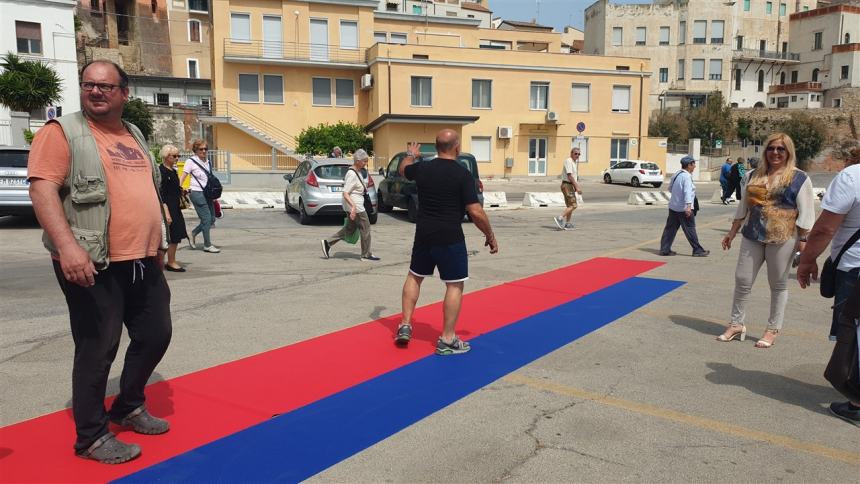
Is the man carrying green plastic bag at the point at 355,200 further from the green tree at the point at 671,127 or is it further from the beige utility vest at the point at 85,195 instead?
the green tree at the point at 671,127

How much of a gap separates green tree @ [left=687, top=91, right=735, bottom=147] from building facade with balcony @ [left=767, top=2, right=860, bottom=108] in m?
13.8

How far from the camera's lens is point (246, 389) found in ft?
14.7

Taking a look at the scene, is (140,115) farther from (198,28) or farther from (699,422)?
(699,422)

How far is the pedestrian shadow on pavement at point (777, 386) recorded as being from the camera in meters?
4.45

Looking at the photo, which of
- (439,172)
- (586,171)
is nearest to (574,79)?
(586,171)

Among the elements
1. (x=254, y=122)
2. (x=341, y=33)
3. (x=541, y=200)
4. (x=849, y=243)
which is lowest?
(x=541, y=200)

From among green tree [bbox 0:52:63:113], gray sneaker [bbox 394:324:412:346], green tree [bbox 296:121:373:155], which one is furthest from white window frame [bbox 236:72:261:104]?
gray sneaker [bbox 394:324:412:346]

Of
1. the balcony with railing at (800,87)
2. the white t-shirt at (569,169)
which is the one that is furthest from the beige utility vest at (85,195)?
the balcony with railing at (800,87)

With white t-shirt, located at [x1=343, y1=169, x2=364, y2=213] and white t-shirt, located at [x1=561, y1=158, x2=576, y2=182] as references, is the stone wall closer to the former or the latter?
white t-shirt, located at [x1=561, y1=158, x2=576, y2=182]

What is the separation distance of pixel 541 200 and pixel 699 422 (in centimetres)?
1833

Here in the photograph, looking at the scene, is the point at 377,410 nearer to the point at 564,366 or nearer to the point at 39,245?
the point at 564,366

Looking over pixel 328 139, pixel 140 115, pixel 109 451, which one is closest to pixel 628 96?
pixel 328 139

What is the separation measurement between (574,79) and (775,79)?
41841 mm

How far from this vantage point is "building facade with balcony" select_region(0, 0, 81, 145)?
35.5m
